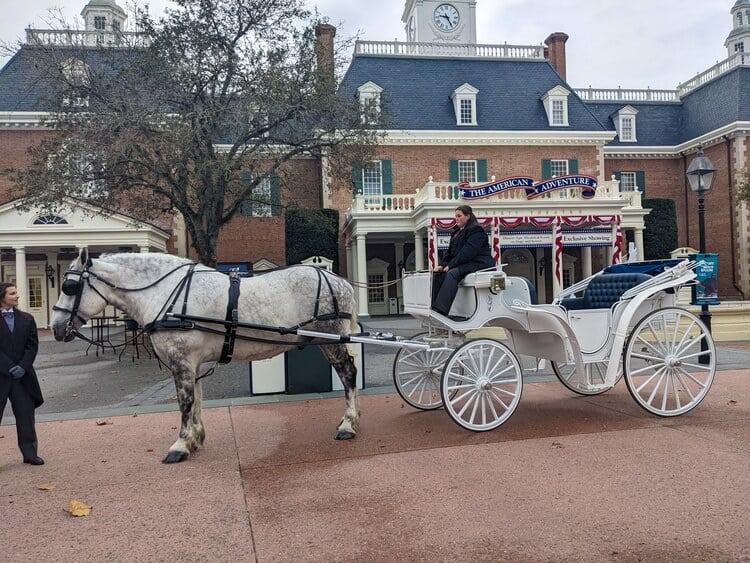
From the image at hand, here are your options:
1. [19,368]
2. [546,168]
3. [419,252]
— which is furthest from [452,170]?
[19,368]

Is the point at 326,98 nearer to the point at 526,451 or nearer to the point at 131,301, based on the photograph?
the point at 131,301

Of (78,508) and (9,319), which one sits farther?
(9,319)

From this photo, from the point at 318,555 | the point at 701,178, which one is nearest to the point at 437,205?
the point at 701,178

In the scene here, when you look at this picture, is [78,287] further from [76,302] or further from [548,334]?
[548,334]

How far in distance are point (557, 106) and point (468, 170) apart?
613 centimetres

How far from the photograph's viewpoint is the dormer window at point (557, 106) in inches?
1109

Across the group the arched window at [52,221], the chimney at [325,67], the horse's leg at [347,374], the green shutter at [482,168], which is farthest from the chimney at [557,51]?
the horse's leg at [347,374]

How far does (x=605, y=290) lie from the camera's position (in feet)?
20.6

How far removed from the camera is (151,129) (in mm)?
11836

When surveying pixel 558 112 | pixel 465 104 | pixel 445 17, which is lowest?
pixel 558 112

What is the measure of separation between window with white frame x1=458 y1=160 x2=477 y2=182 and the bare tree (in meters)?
14.5

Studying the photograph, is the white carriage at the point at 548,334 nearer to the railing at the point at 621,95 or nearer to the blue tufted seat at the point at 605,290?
the blue tufted seat at the point at 605,290

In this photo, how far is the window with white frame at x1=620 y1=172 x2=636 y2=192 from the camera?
31.3 metres

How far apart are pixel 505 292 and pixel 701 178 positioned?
7007mm
